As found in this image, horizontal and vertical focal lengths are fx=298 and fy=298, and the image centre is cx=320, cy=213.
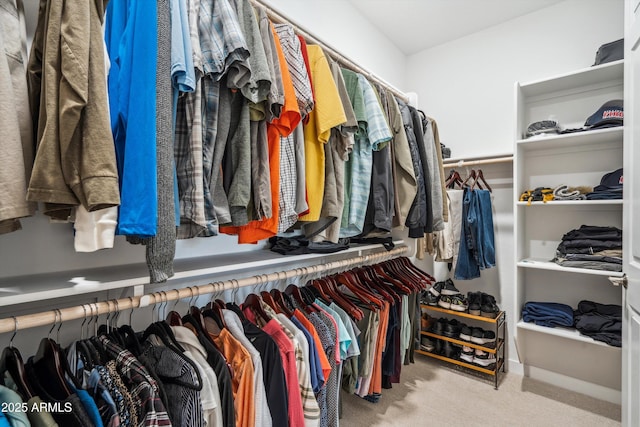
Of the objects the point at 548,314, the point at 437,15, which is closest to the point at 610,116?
A: the point at 548,314

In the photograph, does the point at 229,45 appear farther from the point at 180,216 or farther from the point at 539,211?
the point at 539,211

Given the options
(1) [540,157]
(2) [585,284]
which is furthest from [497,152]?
(2) [585,284]

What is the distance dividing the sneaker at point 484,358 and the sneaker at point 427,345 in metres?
0.32

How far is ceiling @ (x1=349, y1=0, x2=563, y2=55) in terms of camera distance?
7.41 ft

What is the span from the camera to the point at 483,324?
2.53 metres

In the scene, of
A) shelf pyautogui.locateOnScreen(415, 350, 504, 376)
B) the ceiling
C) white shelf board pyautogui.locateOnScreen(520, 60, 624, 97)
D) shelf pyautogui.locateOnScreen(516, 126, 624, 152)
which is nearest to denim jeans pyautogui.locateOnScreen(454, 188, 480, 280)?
shelf pyautogui.locateOnScreen(516, 126, 624, 152)

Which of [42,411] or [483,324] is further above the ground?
[42,411]

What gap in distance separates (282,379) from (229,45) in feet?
3.33

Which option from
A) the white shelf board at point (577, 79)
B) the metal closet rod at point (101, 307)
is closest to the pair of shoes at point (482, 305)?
the white shelf board at point (577, 79)

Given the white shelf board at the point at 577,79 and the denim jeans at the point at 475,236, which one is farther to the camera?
the denim jeans at the point at 475,236

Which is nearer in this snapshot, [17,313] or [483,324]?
[17,313]

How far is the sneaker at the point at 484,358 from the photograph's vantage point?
2.15 meters

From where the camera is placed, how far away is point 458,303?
235 centimetres

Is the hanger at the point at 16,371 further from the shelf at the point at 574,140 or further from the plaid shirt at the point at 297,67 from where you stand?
the shelf at the point at 574,140
